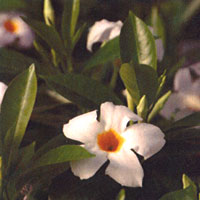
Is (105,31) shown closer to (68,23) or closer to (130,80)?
(68,23)

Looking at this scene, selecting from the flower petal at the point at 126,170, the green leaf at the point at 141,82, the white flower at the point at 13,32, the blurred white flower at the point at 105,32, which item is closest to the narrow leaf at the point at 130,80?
the green leaf at the point at 141,82

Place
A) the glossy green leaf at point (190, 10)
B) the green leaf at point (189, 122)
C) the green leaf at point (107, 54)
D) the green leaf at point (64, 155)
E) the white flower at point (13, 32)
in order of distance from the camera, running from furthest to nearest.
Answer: the glossy green leaf at point (190, 10), the white flower at point (13, 32), the green leaf at point (107, 54), the green leaf at point (189, 122), the green leaf at point (64, 155)

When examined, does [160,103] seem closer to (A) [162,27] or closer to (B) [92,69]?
(B) [92,69]

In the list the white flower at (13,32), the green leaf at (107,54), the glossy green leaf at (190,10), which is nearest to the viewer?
the green leaf at (107,54)

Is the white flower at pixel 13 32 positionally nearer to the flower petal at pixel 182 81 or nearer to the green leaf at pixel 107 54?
the green leaf at pixel 107 54

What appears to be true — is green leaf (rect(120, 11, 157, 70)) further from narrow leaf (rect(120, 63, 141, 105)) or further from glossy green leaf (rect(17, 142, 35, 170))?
glossy green leaf (rect(17, 142, 35, 170))

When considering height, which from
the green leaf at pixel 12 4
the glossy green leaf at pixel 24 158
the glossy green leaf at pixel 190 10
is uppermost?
the green leaf at pixel 12 4
